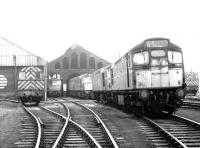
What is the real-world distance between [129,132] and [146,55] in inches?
185

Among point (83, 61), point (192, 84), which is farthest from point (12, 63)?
point (83, 61)

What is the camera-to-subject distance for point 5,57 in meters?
37.0

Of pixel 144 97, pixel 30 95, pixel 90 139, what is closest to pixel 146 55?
pixel 144 97

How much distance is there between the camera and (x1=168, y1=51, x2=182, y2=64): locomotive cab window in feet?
47.4

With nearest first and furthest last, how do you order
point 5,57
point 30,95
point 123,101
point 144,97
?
point 144,97, point 123,101, point 30,95, point 5,57

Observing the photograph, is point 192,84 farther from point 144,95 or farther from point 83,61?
point 83,61

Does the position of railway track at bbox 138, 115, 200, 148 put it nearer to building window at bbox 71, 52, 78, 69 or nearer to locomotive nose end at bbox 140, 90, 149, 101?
locomotive nose end at bbox 140, 90, 149, 101

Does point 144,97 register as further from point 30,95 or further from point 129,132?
point 30,95

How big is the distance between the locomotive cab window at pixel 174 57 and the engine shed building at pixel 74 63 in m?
47.7

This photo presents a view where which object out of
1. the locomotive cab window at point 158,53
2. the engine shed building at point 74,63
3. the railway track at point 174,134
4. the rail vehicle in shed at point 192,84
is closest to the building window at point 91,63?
the engine shed building at point 74,63

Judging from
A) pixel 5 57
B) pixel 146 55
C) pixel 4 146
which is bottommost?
pixel 4 146

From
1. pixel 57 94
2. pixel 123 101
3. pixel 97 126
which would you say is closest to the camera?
pixel 97 126

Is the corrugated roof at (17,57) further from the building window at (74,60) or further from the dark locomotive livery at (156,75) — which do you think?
the building window at (74,60)

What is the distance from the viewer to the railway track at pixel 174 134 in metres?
8.31
